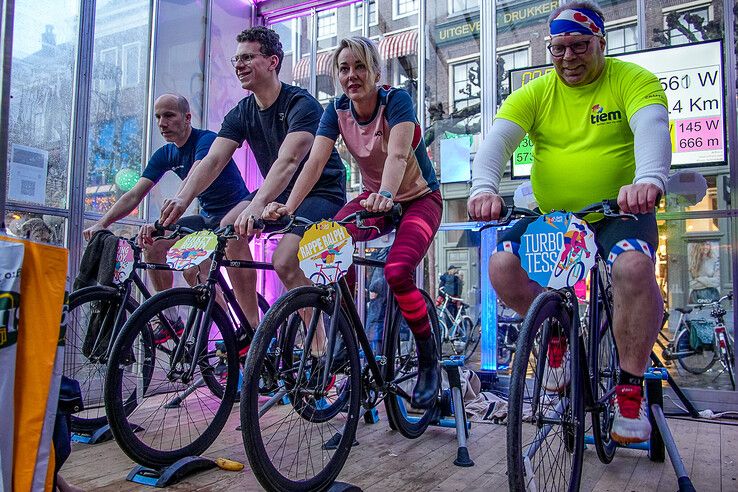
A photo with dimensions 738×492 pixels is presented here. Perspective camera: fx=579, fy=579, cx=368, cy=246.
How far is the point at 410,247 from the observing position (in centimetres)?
253

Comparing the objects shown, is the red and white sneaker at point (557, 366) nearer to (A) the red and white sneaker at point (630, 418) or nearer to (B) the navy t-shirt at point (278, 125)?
(A) the red and white sneaker at point (630, 418)

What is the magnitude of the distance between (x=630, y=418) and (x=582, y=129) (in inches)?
43.0

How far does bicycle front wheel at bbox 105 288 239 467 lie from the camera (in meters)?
2.22

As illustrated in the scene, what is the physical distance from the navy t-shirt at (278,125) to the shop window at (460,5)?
2.63 m

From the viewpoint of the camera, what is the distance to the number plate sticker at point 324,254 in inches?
86.1

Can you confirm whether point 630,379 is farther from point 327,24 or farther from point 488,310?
point 327,24

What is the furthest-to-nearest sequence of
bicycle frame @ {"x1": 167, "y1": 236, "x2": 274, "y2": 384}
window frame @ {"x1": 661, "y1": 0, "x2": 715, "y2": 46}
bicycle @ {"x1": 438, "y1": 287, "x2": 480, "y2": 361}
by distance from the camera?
1. bicycle @ {"x1": 438, "y1": 287, "x2": 480, "y2": 361}
2. window frame @ {"x1": 661, "y1": 0, "x2": 715, "y2": 46}
3. bicycle frame @ {"x1": 167, "y1": 236, "x2": 274, "y2": 384}

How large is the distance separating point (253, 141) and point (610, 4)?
3.05 m

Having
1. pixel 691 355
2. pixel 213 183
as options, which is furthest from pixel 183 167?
pixel 691 355

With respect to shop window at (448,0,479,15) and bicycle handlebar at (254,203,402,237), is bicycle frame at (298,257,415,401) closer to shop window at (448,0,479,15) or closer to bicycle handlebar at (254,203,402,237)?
bicycle handlebar at (254,203,402,237)

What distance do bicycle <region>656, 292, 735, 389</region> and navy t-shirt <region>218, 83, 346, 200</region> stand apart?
102 inches

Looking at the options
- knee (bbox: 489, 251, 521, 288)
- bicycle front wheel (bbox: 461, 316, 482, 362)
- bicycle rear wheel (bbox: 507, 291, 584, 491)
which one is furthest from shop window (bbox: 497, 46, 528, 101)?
bicycle rear wheel (bbox: 507, 291, 584, 491)

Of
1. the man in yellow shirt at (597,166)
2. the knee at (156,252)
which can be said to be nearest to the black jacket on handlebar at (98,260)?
the knee at (156,252)

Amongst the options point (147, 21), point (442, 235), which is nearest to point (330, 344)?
point (442, 235)
